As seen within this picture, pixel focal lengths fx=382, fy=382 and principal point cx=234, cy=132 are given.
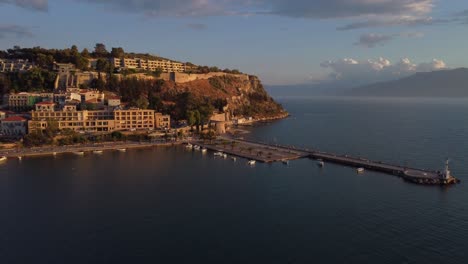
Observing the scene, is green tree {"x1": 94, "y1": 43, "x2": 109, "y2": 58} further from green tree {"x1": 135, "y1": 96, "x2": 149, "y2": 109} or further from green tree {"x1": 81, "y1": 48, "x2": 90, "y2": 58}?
green tree {"x1": 135, "y1": 96, "x2": 149, "y2": 109}

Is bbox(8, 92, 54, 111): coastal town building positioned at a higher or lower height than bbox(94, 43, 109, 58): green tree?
lower

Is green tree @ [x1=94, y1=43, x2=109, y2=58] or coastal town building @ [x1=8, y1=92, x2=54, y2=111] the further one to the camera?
green tree @ [x1=94, y1=43, x2=109, y2=58]

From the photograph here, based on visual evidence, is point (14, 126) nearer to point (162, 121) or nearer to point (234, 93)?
point (162, 121)

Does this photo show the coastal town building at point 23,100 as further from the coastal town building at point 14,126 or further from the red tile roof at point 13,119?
the coastal town building at point 14,126

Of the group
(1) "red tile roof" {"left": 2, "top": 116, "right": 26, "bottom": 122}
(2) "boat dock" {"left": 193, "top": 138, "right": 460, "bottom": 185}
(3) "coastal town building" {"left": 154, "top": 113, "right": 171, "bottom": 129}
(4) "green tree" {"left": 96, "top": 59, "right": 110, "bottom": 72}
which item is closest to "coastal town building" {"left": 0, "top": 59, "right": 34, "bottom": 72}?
(4) "green tree" {"left": 96, "top": 59, "right": 110, "bottom": 72}

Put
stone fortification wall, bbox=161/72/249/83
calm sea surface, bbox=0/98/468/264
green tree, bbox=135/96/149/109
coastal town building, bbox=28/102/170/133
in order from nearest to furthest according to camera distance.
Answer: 1. calm sea surface, bbox=0/98/468/264
2. coastal town building, bbox=28/102/170/133
3. green tree, bbox=135/96/149/109
4. stone fortification wall, bbox=161/72/249/83
